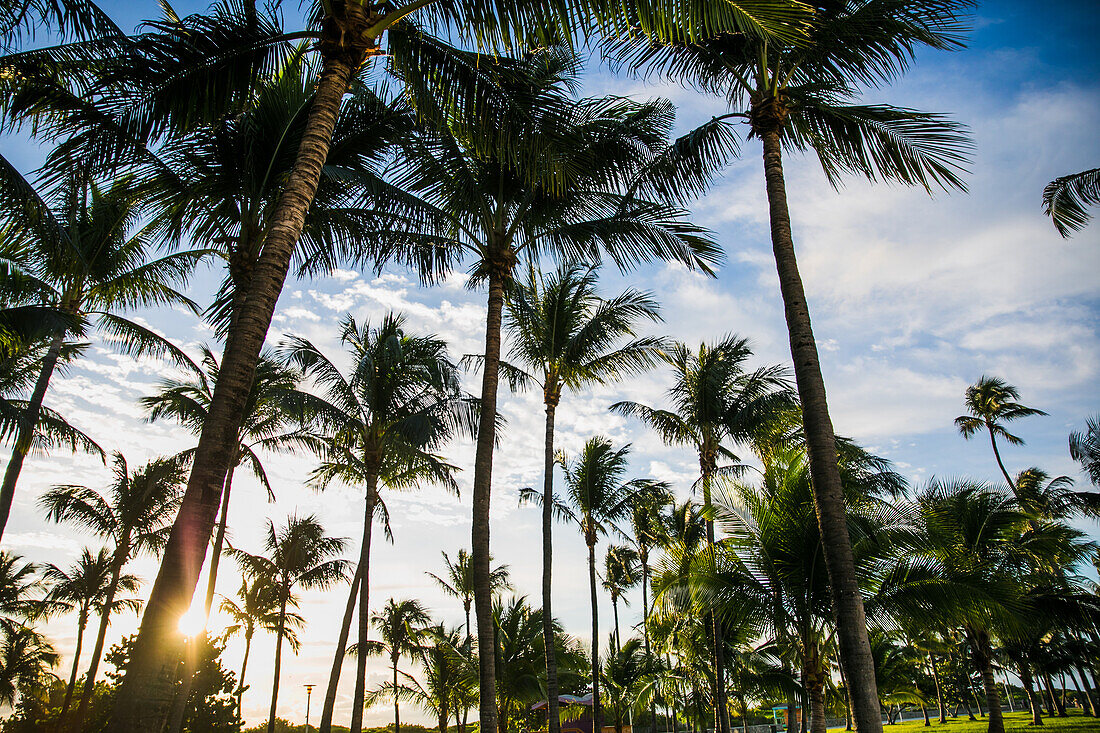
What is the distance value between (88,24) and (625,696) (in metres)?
28.7

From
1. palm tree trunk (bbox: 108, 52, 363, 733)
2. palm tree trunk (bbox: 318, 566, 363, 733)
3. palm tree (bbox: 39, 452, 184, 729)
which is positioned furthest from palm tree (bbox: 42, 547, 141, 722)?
palm tree trunk (bbox: 108, 52, 363, 733)

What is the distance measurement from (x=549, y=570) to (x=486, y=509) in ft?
20.2

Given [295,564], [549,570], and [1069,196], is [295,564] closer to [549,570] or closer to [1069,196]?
[549,570]

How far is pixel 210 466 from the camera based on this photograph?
12.5ft

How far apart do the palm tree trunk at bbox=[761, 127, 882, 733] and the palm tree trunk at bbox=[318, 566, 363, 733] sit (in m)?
12.9

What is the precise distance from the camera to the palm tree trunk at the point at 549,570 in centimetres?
1326

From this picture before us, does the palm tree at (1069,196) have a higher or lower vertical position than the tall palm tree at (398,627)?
higher

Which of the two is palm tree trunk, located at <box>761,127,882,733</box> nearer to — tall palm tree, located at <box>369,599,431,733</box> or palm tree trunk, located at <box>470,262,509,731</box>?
palm tree trunk, located at <box>470,262,509,731</box>

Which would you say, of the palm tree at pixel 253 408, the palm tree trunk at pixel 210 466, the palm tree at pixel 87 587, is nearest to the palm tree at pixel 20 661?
the palm tree at pixel 87 587

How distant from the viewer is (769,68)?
324 inches

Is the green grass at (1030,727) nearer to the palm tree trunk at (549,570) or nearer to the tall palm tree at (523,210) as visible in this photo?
the palm tree trunk at (549,570)

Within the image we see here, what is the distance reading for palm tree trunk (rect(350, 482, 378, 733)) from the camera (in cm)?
1495

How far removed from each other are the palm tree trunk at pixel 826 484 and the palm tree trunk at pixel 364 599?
41.0ft

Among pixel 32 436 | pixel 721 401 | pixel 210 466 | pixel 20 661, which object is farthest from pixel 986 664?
pixel 20 661
